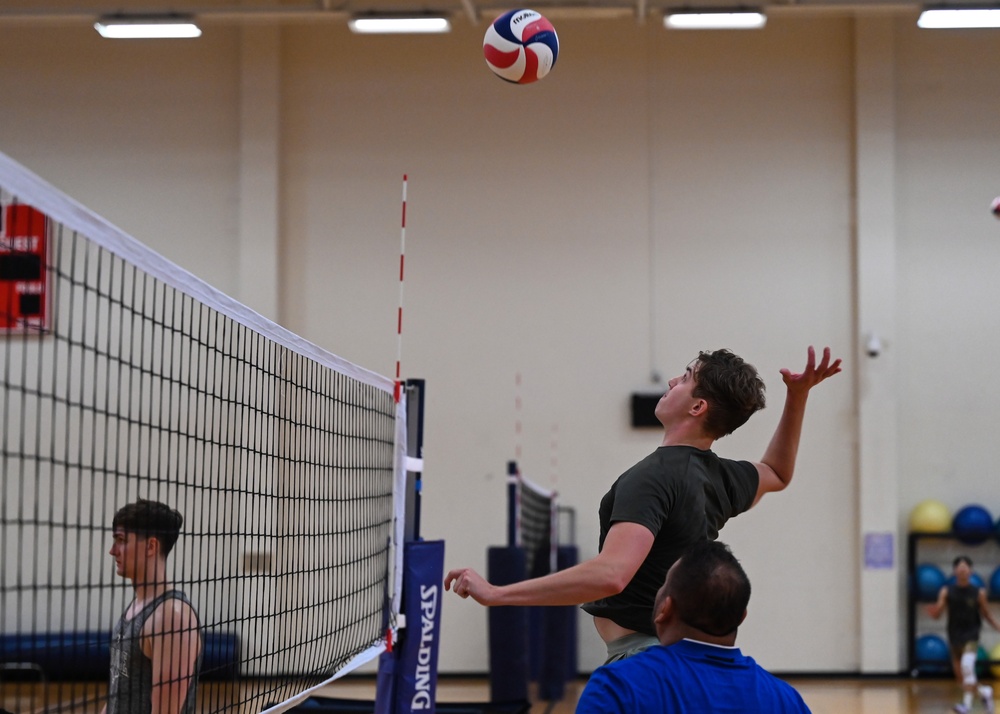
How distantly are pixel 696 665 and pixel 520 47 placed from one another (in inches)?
198

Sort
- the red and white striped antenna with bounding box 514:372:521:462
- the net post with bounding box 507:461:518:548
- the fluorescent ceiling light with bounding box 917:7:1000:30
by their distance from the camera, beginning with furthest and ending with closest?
the red and white striped antenna with bounding box 514:372:521:462 → the fluorescent ceiling light with bounding box 917:7:1000:30 → the net post with bounding box 507:461:518:548

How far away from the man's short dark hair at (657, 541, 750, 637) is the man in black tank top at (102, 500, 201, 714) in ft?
5.24

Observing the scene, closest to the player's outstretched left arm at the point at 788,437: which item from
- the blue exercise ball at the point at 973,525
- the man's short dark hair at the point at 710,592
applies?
the man's short dark hair at the point at 710,592

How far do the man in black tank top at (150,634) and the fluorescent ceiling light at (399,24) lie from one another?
7813mm

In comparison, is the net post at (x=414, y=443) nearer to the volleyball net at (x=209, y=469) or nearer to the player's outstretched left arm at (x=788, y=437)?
the volleyball net at (x=209, y=469)

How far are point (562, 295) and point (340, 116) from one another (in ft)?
9.68

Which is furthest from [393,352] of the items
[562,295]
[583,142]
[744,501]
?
[744,501]

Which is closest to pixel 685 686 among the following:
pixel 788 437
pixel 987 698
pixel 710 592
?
pixel 710 592

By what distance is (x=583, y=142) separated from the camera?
11.9 m

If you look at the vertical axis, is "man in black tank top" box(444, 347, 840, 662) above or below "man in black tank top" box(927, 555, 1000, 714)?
above

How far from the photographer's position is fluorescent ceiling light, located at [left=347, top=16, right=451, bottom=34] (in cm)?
1062

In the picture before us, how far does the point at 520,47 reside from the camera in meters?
6.76

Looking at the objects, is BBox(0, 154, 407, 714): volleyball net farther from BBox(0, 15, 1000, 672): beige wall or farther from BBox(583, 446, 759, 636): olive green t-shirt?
BBox(0, 15, 1000, 672): beige wall

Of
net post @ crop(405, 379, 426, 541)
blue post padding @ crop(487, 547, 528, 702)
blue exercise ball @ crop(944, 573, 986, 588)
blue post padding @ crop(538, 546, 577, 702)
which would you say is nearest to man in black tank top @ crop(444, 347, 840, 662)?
net post @ crop(405, 379, 426, 541)
